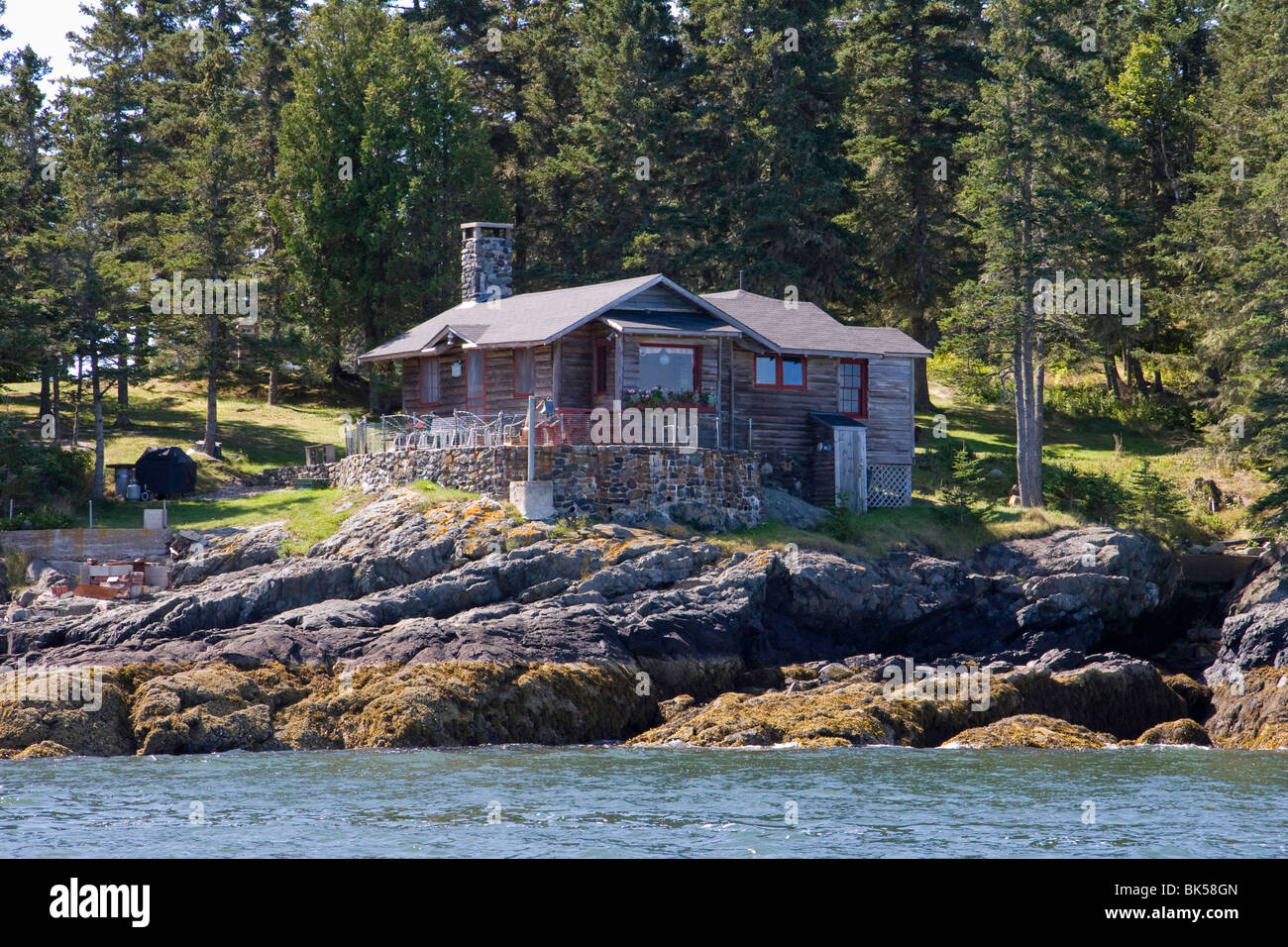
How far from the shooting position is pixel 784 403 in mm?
39531

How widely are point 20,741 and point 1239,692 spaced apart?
2438cm

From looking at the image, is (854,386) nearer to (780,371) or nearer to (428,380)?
(780,371)

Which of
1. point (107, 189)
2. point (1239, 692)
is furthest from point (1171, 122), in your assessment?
point (107, 189)

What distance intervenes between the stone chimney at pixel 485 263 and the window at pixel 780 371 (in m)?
8.01

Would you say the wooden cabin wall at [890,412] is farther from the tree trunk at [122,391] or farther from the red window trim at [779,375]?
the tree trunk at [122,391]

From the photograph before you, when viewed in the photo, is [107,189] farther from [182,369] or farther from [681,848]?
[681,848]

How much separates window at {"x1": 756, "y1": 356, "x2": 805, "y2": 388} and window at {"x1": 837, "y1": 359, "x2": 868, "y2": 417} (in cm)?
147

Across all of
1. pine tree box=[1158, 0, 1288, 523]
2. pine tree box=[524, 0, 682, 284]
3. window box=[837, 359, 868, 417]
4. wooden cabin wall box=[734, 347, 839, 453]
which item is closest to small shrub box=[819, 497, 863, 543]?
wooden cabin wall box=[734, 347, 839, 453]

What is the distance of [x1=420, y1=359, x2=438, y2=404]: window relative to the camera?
133 feet

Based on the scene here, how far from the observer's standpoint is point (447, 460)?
118 feet

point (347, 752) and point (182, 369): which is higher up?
point (182, 369)

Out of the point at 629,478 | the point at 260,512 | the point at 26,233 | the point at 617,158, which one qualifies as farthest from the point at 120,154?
the point at 629,478

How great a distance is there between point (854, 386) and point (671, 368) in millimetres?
6413

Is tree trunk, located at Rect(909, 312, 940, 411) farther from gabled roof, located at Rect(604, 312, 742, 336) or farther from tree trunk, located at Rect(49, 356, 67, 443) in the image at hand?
tree trunk, located at Rect(49, 356, 67, 443)
